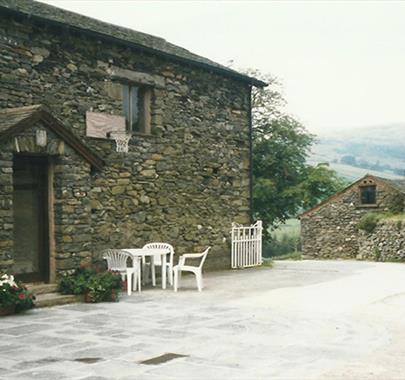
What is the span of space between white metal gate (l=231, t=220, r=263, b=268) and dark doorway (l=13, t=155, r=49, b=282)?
20.1 feet

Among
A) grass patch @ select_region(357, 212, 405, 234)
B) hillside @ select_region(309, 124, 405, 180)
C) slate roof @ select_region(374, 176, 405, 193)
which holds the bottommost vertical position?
grass patch @ select_region(357, 212, 405, 234)

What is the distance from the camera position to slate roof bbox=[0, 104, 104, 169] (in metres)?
9.20

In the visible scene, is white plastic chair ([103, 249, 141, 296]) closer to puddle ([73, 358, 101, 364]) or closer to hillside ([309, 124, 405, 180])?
puddle ([73, 358, 101, 364])

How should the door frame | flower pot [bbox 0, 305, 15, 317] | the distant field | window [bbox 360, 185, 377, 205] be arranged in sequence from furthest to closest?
the distant field → window [bbox 360, 185, 377, 205] → the door frame → flower pot [bbox 0, 305, 15, 317]

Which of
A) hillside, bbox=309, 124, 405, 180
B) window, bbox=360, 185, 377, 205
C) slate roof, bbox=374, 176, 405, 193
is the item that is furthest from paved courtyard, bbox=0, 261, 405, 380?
hillside, bbox=309, 124, 405, 180

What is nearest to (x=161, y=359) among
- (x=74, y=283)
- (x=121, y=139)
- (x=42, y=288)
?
(x=74, y=283)

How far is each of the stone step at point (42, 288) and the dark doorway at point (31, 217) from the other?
1.34 feet

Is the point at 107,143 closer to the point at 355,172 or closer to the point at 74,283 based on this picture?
the point at 74,283

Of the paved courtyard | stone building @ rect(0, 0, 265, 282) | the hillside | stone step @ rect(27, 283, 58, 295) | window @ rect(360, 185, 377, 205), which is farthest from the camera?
the hillside

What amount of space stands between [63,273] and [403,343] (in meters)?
5.79

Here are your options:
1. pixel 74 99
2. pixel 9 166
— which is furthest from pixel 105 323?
pixel 74 99

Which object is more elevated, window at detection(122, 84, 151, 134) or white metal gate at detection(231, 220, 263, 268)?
window at detection(122, 84, 151, 134)

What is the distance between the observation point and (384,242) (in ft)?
86.3

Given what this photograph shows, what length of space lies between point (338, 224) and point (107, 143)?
19.3m
